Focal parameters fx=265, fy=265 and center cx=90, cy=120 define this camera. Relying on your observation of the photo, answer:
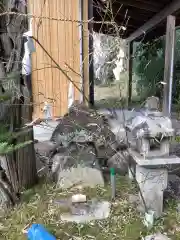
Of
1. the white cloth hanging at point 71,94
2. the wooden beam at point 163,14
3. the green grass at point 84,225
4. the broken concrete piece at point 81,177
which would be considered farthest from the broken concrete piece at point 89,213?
the white cloth hanging at point 71,94

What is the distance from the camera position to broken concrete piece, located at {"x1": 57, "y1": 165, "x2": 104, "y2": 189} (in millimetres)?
2543

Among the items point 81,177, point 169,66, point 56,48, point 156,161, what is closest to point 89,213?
point 81,177

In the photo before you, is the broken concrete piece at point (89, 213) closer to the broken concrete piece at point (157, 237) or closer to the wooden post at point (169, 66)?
the broken concrete piece at point (157, 237)

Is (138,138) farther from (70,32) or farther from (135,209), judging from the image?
(70,32)

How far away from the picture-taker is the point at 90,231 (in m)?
2.01

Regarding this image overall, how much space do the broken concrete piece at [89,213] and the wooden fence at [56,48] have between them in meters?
2.68

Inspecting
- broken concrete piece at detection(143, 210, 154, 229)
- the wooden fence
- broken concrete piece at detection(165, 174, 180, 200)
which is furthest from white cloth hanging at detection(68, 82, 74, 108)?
broken concrete piece at detection(143, 210, 154, 229)

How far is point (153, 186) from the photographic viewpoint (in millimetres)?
2086

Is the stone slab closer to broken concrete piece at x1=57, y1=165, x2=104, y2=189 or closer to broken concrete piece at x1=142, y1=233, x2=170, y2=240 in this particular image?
broken concrete piece at x1=142, y1=233, x2=170, y2=240

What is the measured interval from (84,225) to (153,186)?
618 millimetres

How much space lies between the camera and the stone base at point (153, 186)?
206 centimetres

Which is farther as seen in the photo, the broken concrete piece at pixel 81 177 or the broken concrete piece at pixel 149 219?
the broken concrete piece at pixel 81 177

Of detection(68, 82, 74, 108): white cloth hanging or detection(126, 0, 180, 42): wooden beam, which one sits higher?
detection(126, 0, 180, 42): wooden beam

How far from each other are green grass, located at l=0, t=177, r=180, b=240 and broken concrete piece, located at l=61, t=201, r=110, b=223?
1.7 inches
